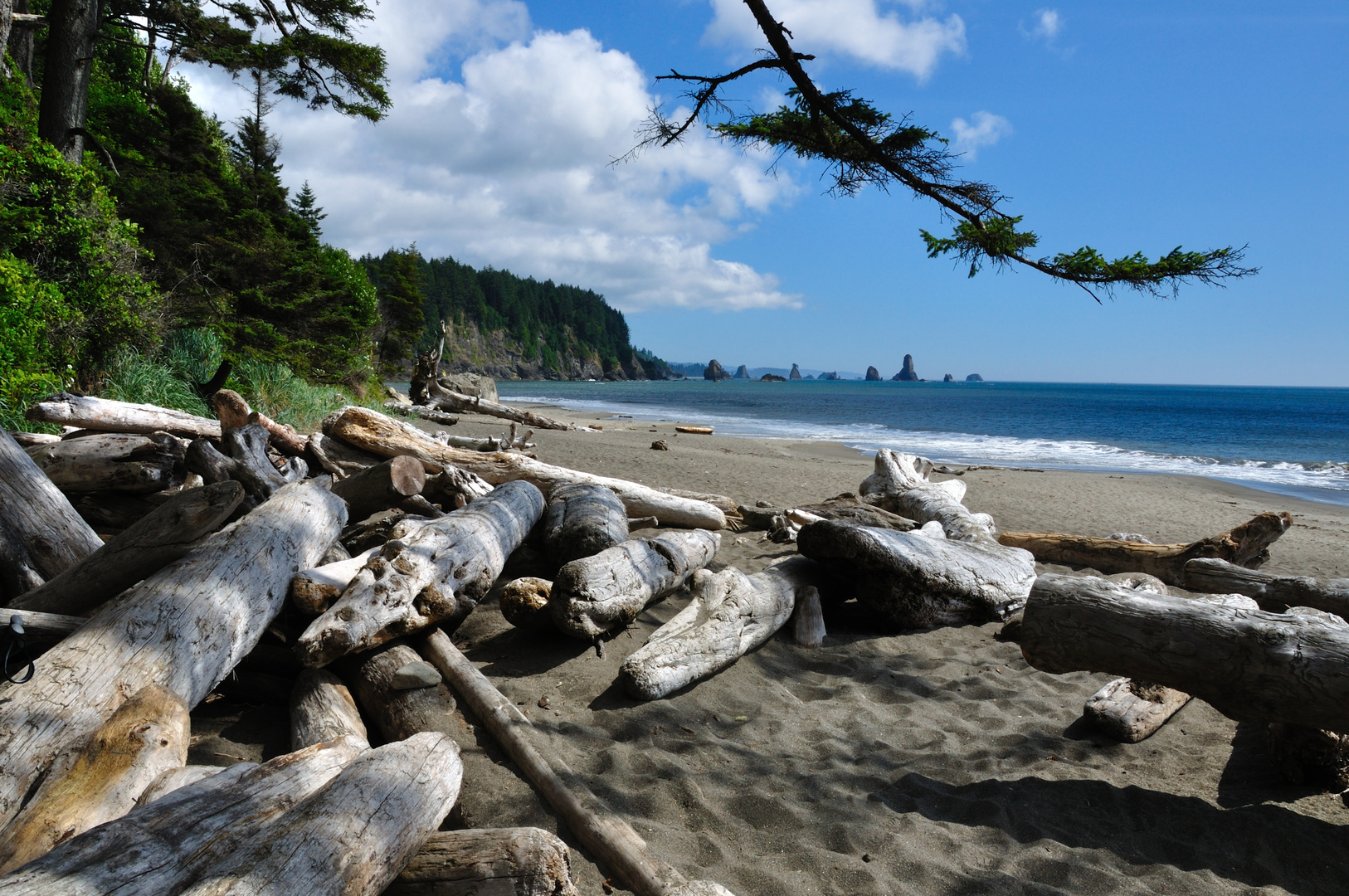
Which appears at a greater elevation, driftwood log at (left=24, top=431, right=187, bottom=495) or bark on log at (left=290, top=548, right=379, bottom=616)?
driftwood log at (left=24, top=431, right=187, bottom=495)

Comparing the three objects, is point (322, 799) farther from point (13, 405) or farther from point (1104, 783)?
point (13, 405)

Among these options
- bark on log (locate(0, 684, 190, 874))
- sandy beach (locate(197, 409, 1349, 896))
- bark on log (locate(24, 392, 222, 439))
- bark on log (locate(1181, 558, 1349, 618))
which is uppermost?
bark on log (locate(24, 392, 222, 439))

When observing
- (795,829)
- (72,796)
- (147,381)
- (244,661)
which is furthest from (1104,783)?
(147,381)

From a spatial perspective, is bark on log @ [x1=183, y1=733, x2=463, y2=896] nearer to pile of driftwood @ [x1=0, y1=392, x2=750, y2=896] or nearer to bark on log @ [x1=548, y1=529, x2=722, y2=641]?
pile of driftwood @ [x1=0, y1=392, x2=750, y2=896]

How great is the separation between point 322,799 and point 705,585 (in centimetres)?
279

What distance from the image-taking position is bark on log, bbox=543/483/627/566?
4.83 metres

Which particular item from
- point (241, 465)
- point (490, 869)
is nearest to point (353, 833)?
point (490, 869)

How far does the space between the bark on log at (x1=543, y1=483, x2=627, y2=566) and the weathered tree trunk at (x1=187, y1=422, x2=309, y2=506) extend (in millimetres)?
1960

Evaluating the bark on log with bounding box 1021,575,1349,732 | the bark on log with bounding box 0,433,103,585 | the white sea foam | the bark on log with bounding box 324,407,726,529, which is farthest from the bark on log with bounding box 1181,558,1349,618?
the white sea foam

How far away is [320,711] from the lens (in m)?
3.04

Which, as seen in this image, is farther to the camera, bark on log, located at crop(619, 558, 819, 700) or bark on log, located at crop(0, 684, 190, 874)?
bark on log, located at crop(619, 558, 819, 700)

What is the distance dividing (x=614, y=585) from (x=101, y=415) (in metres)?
5.40

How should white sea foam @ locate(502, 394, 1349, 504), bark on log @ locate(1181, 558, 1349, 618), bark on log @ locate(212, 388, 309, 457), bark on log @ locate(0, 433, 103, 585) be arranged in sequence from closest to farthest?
bark on log @ locate(0, 433, 103, 585)
bark on log @ locate(1181, 558, 1349, 618)
bark on log @ locate(212, 388, 309, 457)
white sea foam @ locate(502, 394, 1349, 504)

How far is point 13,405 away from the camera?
639 centimetres
